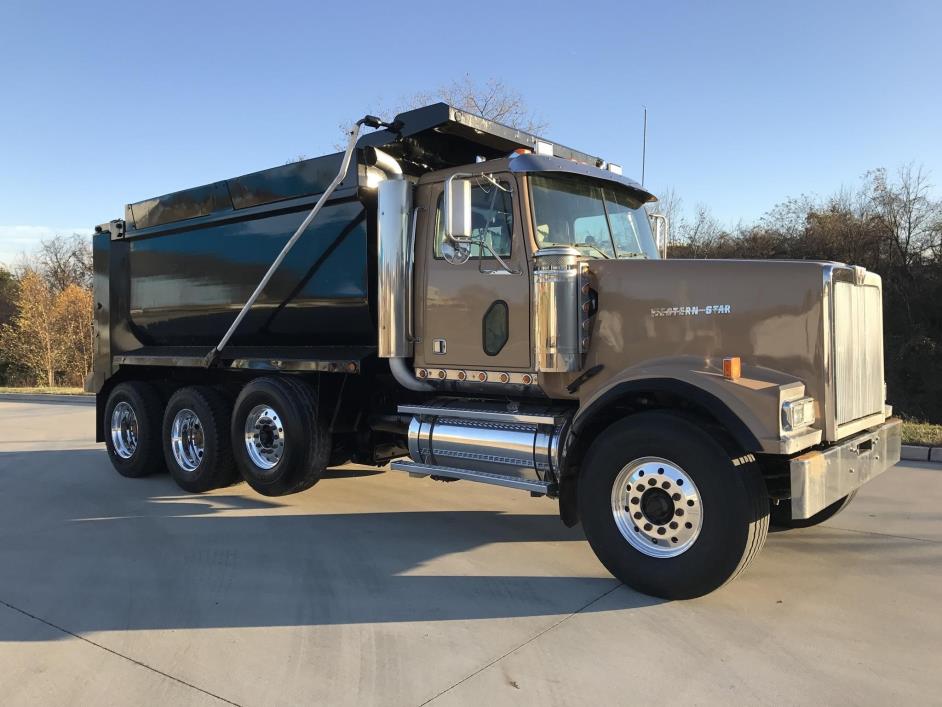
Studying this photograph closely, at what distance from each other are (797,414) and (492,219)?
8.11ft

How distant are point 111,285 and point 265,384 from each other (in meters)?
3.41

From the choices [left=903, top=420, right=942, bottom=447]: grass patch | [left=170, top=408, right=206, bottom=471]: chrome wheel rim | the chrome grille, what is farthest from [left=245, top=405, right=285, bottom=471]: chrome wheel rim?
[left=903, top=420, right=942, bottom=447]: grass patch

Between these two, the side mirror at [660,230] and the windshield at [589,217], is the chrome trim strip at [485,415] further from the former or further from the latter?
the side mirror at [660,230]

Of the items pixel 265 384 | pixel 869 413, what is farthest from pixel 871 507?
pixel 265 384

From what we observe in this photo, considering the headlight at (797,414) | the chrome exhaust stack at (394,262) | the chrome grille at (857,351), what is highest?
the chrome exhaust stack at (394,262)

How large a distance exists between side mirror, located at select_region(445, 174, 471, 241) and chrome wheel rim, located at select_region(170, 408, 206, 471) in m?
3.99

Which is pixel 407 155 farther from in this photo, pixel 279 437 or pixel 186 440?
pixel 186 440

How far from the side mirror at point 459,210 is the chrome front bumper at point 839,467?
251 cm

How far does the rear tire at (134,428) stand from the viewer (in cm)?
778

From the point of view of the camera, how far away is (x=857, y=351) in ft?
14.9

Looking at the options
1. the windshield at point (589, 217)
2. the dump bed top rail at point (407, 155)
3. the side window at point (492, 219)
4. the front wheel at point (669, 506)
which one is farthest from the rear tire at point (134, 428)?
the front wheel at point (669, 506)

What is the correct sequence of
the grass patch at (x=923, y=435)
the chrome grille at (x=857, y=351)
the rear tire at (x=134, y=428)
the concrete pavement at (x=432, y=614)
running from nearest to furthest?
the concrete pavement at (x=432, y=614)
the chrome grille at (x=857, y=351)
the rear tire at (x=134, y=428)
the grass patch at (x=923, y=435)

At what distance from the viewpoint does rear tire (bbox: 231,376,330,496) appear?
611 cm

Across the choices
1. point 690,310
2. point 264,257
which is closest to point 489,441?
point 690,310
